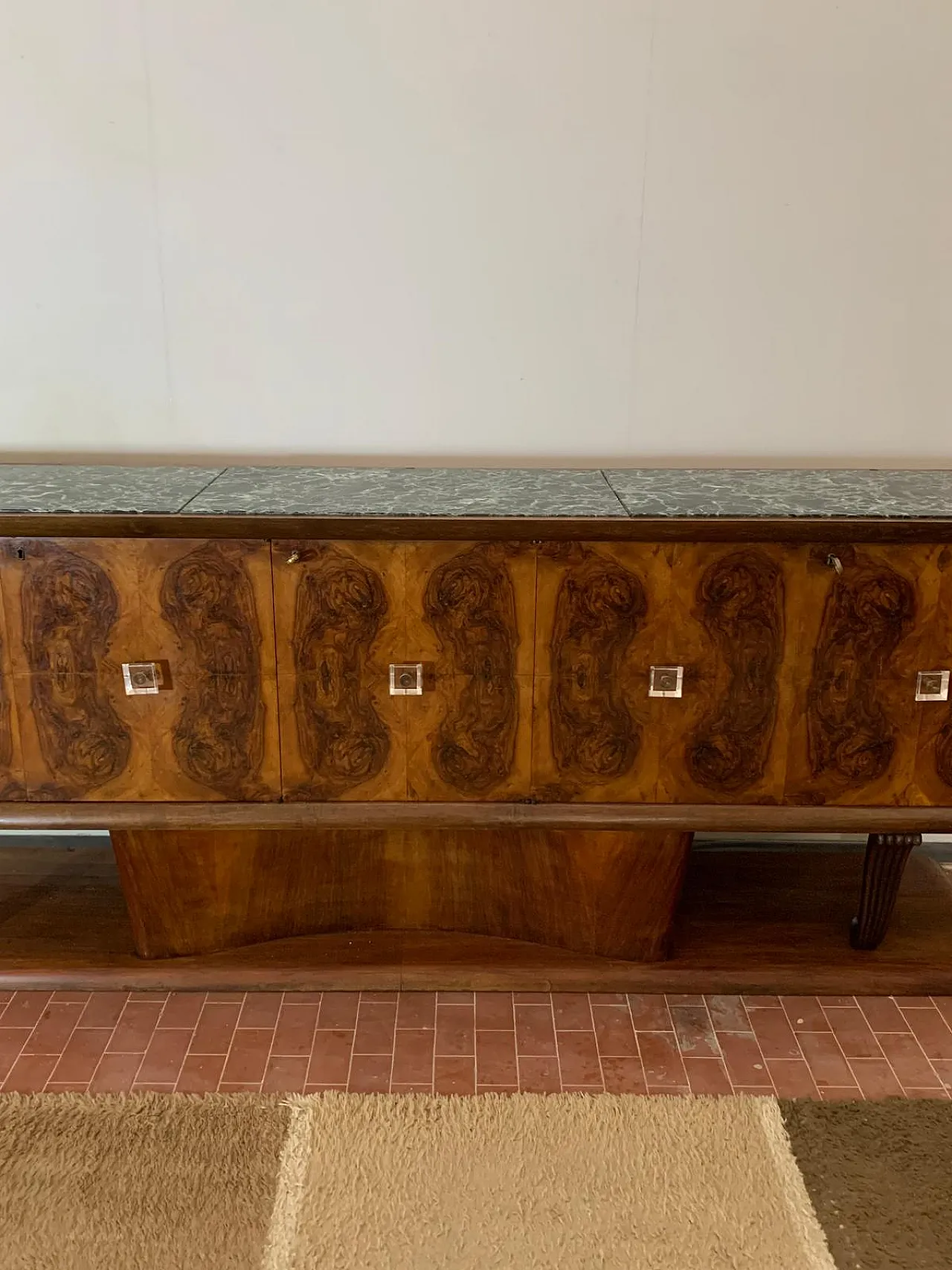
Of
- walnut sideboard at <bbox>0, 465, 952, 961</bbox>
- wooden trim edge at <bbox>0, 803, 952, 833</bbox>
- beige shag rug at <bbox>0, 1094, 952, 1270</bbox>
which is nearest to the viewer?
beige shag rug at <bbox>0, 1094, 952, 1270</bbox>

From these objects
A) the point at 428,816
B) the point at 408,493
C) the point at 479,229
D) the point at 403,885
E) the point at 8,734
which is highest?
the point at 479,229

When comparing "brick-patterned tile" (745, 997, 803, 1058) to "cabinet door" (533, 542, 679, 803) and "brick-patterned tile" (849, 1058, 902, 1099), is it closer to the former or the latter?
"brick-patterned tile" (849, 1058, 902, 1099)

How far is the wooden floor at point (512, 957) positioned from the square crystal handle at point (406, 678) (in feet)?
1.77

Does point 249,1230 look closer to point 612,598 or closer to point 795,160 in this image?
point 612,598

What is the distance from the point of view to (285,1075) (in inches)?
65.2

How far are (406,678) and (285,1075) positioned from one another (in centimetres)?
64

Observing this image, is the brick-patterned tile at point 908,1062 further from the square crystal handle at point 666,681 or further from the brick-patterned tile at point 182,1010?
the brick-patterned tile at point 182,1010

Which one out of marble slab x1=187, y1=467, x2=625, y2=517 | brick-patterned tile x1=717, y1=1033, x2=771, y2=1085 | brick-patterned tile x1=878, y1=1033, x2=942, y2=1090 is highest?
marble slab x1=187, y1=467, x2=625, y2=517

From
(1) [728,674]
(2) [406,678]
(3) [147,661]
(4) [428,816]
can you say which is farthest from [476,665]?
(3) [147,661]

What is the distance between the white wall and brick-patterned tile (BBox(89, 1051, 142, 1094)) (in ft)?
3.46

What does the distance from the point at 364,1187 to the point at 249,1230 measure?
16cm

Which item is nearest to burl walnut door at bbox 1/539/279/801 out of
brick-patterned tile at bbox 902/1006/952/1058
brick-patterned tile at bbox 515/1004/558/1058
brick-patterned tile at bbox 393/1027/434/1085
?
brick-patterned tile at bbox 393/1027/434/1085

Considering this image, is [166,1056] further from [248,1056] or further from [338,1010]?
[338,1010]

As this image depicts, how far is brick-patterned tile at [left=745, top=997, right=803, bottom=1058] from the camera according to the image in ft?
5.65
